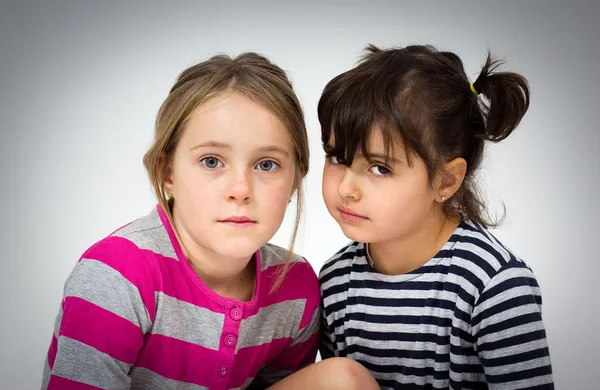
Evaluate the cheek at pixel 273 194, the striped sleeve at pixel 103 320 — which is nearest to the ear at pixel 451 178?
the cheek at pixel 273 194

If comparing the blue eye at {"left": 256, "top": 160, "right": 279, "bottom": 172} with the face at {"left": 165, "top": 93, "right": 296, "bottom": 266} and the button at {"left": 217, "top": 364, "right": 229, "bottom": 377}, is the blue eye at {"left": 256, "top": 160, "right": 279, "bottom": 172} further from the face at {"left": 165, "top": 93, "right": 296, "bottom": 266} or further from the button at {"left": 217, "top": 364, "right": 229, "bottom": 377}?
the button at {"left": 217, "top": 364, "right": 229, "bottom": 377}

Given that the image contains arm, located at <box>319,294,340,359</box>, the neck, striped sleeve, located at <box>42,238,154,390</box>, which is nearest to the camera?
striped sleeve, located at <box>42,238,154,390</box>

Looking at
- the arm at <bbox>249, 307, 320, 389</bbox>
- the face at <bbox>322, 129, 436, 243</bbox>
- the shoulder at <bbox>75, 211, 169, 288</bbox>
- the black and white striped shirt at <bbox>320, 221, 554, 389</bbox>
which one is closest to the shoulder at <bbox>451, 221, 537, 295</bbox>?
the black and white striped shirt at <bbox>320, 221, 554, 389</bbox>

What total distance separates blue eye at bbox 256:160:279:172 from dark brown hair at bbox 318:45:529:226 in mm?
122

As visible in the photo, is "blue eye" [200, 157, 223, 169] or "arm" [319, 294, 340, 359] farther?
"arm" [319, 294, 340, 359]

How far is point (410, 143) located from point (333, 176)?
0.54ft

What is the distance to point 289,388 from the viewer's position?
1.63 m

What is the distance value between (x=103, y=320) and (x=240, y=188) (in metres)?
0.31

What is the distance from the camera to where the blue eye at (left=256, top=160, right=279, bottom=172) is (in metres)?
1.54

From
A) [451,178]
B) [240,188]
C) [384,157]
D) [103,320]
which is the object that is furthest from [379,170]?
[103,320]

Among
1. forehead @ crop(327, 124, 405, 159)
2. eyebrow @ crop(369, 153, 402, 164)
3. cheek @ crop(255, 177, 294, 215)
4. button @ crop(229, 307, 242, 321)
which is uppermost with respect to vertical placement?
forehead @ crop(327, 124, 405, 159)

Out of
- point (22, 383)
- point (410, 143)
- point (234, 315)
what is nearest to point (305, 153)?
point (410, 143)

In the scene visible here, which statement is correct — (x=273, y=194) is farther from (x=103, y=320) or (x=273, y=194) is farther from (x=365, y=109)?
(x=103, y=320)

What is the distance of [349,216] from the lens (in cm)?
161
